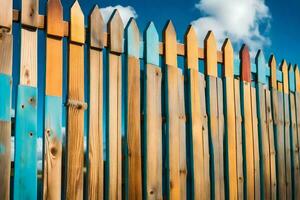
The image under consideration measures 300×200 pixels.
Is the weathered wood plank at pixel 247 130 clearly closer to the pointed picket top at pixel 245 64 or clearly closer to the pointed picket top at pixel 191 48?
the pointed picket top at pixel 245 64

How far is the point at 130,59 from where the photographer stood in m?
3.46

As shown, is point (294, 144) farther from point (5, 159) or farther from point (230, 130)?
point (5, 159)

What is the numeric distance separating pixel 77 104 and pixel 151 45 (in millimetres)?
849

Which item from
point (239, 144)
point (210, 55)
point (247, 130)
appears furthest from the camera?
point (247, 130)

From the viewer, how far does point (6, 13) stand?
296 centimetres

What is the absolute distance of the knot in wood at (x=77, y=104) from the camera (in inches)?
122

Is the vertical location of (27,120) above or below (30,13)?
below

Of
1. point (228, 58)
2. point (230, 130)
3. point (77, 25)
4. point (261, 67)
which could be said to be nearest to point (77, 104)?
point (77, 25)

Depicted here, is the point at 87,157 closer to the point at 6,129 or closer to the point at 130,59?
the point at 6,129

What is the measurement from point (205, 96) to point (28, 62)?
5.58 ft

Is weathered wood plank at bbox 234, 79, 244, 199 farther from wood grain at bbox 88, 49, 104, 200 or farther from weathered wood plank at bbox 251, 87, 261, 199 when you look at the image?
wood grain at bbox 88, 49, 104, 200

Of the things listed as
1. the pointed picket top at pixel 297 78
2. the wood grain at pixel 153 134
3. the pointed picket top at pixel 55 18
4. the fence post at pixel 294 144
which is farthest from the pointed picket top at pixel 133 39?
the pointed picket top at pixel 297 78

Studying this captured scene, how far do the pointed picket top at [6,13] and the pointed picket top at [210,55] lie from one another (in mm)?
1812

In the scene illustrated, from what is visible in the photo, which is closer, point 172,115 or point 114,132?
point 114,132
